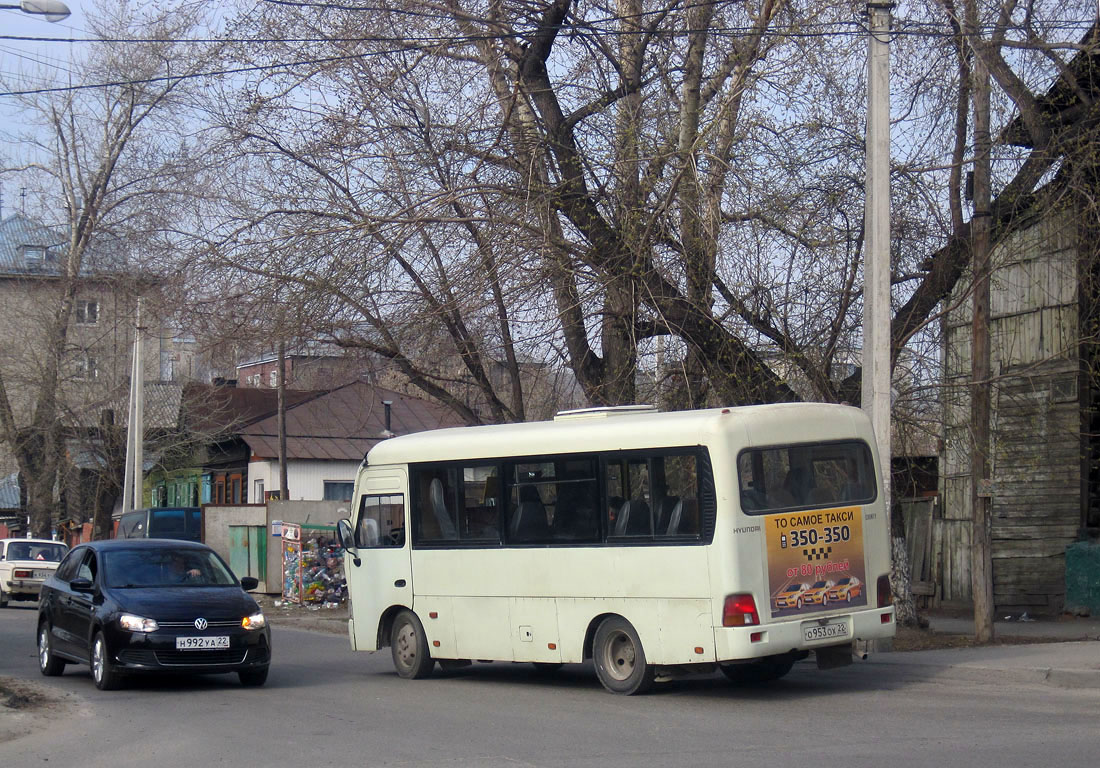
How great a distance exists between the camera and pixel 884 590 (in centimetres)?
1220

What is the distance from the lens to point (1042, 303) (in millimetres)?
21406

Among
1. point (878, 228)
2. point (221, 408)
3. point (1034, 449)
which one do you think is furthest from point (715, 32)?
point (221, 408)

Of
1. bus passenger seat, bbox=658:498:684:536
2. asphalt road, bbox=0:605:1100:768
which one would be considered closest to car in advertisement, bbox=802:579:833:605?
asphalt road, bbox=0:605:1100:768

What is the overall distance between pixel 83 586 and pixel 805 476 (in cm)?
763

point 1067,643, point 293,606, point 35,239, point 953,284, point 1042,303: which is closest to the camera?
point 1067,643

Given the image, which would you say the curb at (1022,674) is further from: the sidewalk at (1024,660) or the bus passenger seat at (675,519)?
the bus passenger seat at (675,519)

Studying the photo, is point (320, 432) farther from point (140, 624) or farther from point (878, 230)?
point (878, 230)

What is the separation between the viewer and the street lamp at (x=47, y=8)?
15422 millimetres

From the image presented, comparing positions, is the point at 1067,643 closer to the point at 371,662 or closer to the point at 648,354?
the point at 648,354

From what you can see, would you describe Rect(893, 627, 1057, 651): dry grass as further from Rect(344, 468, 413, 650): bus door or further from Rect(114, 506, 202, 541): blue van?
Rect(114, 506, 202, 541): blue van

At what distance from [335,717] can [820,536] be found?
469 centimetres

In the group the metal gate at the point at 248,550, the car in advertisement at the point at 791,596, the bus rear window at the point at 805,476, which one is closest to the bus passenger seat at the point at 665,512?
the bus rear window at the point at 805,476

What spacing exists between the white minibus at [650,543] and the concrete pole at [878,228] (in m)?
2.31

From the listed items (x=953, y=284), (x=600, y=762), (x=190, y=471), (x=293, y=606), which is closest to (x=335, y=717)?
(x=600, y=762)
